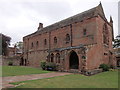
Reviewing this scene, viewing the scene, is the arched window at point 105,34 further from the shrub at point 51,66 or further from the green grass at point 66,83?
the green grass at point 66,83

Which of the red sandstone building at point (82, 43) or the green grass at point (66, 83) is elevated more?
the red sandstone building at point (82, 43)

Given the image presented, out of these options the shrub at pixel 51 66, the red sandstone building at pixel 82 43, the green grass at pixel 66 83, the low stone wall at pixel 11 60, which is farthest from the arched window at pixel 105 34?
the low stone wall at pixel 11 60

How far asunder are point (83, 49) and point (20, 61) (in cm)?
2639

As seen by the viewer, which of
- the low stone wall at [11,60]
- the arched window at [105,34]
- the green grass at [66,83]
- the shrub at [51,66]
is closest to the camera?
the green grass at [66,83]

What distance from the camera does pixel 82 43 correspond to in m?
21.0

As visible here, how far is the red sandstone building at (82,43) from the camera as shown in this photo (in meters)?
17.7

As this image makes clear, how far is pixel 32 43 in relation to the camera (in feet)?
116

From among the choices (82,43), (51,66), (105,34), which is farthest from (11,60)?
(105,34)

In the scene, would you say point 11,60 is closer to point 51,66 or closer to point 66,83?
point 51,66

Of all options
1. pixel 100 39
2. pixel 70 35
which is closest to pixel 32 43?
pixel 70 35

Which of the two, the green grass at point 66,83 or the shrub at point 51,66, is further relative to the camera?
the shrub at point 51,66

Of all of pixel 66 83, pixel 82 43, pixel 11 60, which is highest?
pixel 82 43

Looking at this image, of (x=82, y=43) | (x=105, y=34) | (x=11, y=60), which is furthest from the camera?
(x=11, y=60)

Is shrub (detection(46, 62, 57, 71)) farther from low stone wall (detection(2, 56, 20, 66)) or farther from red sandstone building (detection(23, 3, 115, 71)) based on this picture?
low stone wall (detection(2, 56, 20, 66))
